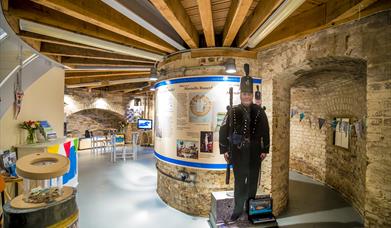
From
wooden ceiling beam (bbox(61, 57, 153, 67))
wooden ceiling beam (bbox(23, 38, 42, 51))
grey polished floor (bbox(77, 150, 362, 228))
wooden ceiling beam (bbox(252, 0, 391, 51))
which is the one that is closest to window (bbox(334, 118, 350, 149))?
grey polished floor (bbox(77, 150, 362, 228))

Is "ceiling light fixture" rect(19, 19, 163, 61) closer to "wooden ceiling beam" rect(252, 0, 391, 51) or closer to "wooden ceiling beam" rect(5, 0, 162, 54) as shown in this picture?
"wooden ceiling beam" rect(5, 0, 162, 54)

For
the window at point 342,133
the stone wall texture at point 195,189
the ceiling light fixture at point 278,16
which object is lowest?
the stone wall texture at point 195,189

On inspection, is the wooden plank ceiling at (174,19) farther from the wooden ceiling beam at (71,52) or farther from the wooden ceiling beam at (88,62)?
the wooden ceiling beam at (88,62)

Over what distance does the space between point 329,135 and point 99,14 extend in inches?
214

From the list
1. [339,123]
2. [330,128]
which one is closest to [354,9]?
[339,123]

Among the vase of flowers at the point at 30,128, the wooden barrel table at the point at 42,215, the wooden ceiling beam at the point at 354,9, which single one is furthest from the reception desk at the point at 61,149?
the wooden ceiling beam at the point at 354,9

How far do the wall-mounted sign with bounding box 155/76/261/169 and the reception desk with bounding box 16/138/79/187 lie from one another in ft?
6.69

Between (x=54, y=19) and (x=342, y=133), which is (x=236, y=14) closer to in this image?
(x=54, y=19)

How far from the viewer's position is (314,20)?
94.0 inches

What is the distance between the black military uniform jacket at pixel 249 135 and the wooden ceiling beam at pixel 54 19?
2219 mm

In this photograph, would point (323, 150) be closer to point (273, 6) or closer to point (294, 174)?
point (294, 174)

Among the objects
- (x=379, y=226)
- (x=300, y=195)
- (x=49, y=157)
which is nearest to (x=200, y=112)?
(x=49, y=157)

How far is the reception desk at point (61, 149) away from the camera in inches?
119

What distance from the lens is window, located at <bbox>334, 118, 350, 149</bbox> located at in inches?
A: 160
